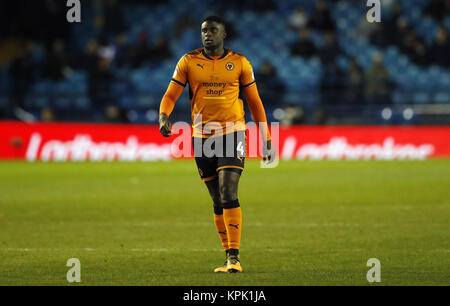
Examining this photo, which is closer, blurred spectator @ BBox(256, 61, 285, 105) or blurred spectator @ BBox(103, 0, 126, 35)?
blurred spectator @ BBox(256, 61, 285, 105)

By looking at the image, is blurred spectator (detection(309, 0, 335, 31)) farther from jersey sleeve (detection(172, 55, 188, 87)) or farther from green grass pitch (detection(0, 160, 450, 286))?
jersey sleeve (detection(172, 55, 188, 87))

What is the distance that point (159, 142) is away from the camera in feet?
82.9

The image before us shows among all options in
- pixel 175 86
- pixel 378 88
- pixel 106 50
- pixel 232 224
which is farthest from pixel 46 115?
pixel 232 224

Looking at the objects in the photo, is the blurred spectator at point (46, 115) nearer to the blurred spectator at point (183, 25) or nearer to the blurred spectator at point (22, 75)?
the blurred spectator at point (22, 75)

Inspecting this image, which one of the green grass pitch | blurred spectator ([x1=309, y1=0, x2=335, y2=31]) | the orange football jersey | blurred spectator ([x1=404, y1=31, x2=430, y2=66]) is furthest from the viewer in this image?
blurred spectator ([x1=309, y1=0, x2=335, y2=31])

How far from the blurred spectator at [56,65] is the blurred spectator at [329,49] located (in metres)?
8.81

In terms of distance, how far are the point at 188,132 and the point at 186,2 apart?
9.00 m

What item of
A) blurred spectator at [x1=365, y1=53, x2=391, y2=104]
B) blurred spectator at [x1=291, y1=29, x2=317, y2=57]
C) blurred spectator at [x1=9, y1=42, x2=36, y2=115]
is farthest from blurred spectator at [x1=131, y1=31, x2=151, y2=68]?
blurred spectator at [x1=365, y1=53, x2=391, y2=104]

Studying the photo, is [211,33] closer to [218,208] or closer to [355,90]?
[218,208]

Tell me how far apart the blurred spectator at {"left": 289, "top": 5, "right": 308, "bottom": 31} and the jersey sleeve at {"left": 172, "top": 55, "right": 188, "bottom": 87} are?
72.3 ft

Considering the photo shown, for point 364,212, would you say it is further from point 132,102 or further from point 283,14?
point 283,14

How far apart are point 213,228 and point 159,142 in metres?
14.4

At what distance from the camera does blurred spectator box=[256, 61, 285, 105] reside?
2552cm
